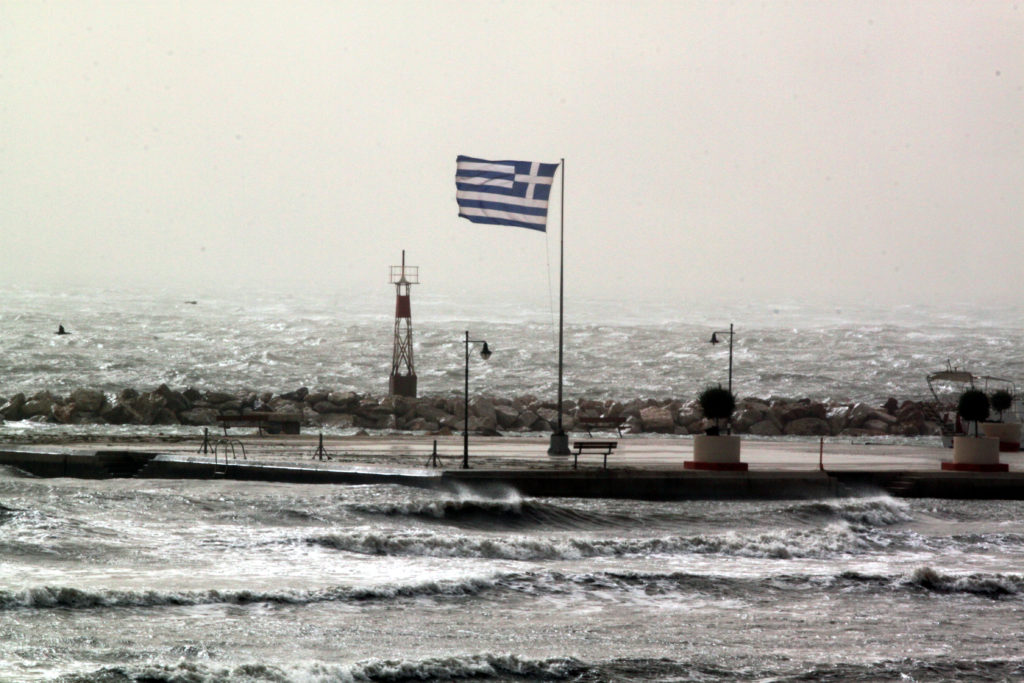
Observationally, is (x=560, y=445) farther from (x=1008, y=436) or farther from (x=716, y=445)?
(x=1008, y=436)

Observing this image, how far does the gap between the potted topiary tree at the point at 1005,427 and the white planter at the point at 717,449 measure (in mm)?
11885

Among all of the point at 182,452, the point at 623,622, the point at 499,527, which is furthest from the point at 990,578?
the point at 182,452

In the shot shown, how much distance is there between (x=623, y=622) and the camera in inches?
740

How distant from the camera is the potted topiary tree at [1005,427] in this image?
42062 mm

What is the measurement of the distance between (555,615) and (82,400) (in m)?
47.3

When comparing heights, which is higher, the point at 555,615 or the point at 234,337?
the point at 234,337

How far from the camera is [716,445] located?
3222cm

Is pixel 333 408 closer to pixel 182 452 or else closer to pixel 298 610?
pixel 182 452

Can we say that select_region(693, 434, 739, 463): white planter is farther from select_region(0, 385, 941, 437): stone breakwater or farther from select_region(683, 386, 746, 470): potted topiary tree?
select_region(0, 385, 941, 437): stone breakwater

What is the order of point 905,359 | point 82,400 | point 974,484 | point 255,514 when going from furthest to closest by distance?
point 905,359 < point 82,400 < point 974,484 < point 255,514

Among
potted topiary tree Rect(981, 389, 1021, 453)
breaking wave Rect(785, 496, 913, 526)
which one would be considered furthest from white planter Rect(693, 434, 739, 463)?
potted topiary tree Rect(981, 389, 1021, 453)

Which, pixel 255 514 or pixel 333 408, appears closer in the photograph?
pixel 255 514

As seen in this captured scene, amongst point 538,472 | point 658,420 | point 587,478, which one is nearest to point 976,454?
point 587,478

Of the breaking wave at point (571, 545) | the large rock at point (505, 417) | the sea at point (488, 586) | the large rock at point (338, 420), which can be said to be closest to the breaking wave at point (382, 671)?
the sea at point (488, 586)
